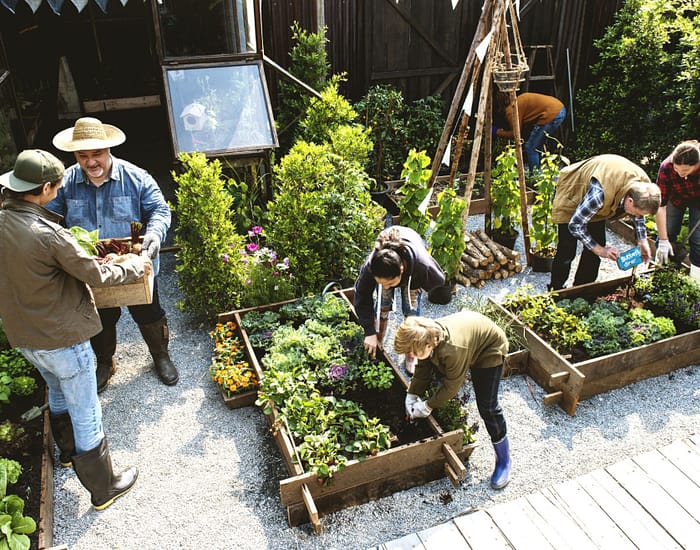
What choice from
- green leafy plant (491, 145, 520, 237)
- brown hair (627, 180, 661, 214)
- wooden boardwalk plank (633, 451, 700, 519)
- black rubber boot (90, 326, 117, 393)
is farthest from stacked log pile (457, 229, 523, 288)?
black rubber boot (90, 326, 117, 393)

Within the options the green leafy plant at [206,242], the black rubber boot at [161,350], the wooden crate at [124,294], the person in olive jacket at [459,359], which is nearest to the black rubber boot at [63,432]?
the wooden crate at [124,294]

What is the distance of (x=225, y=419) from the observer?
4730mm

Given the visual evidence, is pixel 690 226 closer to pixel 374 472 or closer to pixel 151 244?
pixel 374 472

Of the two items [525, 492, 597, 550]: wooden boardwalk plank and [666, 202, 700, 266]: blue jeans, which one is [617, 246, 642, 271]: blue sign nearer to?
[666, 202, 700, 266]: blue jeans

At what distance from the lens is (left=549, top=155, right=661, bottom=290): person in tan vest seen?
4988 millimetres

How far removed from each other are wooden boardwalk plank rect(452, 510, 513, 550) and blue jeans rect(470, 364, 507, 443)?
1.88 ft

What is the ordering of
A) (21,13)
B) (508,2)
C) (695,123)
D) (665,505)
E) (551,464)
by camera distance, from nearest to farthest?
(665,505), (551,464), (508,2), (695,123), (21,13)

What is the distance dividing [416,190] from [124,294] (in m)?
3.18

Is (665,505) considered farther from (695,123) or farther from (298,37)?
(298,37)

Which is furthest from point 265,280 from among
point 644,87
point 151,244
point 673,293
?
point 644,87

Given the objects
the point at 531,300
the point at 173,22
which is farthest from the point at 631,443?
the point at 173,22

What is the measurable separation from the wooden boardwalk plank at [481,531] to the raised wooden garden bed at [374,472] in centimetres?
32

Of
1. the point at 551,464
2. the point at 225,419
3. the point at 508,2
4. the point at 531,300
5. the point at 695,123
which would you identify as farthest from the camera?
the point at 695,123

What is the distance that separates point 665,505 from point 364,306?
2.49m
